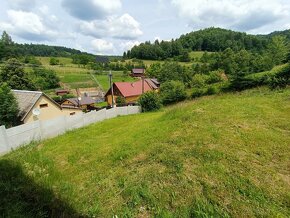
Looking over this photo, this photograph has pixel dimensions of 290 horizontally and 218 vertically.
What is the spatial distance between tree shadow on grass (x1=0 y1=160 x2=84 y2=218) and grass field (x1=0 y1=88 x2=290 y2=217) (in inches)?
0.8

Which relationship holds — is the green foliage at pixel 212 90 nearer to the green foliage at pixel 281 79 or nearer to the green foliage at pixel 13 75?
the green foliage at pixel 281 79

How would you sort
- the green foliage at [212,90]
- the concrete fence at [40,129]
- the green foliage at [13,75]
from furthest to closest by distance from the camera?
the green foliage at [13,75] < the green foliage at [212,90] < the concrete fence at [40,129]

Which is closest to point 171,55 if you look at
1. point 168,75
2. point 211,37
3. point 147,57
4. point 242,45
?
point 147,57

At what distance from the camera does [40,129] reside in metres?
11.8

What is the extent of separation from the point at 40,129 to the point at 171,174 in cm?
885

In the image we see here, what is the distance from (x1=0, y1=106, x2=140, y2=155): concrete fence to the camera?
9773 millimetres

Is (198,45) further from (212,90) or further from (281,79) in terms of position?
(281,79)

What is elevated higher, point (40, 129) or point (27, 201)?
point (27, 201)

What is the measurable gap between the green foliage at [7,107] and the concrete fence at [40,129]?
518cm

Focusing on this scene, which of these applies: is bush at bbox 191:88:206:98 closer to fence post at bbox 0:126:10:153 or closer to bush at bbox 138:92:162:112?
bush at bbox 138:92:162:112

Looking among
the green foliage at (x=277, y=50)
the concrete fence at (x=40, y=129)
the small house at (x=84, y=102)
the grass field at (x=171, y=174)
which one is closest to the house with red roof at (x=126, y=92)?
the small house at (x=84, y=102)

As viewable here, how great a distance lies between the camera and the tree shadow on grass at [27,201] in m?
4.43

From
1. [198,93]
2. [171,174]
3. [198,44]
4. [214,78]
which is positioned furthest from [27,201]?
[198,44]

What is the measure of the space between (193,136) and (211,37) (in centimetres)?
9348
